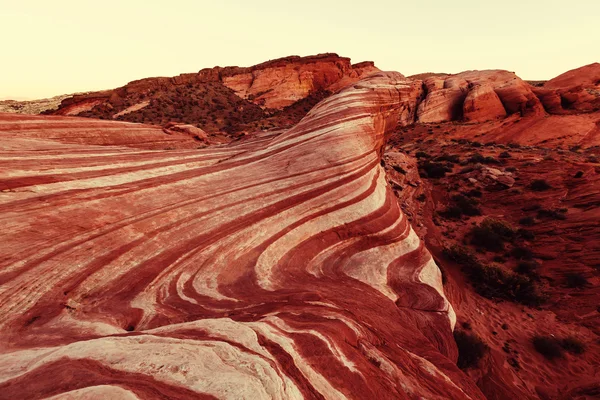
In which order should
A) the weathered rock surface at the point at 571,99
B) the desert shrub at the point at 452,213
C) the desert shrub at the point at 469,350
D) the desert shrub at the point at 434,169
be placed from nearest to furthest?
the desert shrub at the point at 469,350 < the desert shrub at the point at 452,213 < the desert shrub at the point at 434,169 < the weathered rock surface at the point at 571,99

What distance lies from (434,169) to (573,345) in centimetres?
1477

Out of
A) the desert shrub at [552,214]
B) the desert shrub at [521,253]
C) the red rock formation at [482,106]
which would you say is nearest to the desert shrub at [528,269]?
the desert shrub at [521,253]

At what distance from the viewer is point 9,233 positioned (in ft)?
15.3

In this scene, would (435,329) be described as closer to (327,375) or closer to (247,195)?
(327,375)

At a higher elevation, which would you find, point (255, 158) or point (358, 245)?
point (255, 158)

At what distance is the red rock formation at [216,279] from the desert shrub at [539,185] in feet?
42.5

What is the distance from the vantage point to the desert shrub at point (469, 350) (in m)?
8.06

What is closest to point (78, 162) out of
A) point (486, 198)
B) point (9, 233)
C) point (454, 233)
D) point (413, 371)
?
point (9, 233)

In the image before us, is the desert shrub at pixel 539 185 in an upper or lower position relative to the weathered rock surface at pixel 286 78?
lower

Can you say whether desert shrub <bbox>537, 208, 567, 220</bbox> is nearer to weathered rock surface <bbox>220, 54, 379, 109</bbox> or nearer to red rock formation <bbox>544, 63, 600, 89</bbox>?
red rock formation <bbox>544, 63, 600, 89</bbox>

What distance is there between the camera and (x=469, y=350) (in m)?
8.31

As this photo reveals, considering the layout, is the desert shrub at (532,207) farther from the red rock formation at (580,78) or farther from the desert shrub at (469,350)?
the red rock formation at (580,78)

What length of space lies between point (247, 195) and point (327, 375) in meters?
5.68

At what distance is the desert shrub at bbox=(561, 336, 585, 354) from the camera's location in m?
8.85
